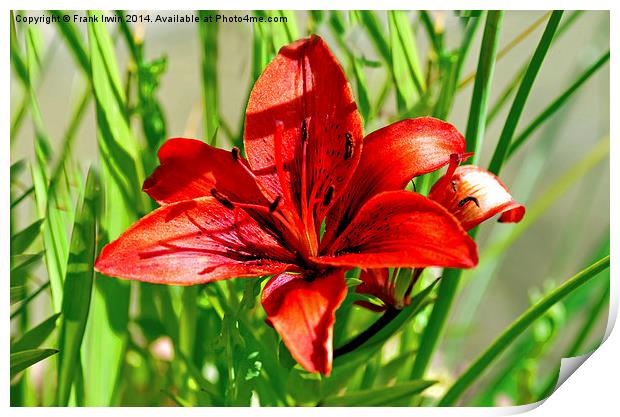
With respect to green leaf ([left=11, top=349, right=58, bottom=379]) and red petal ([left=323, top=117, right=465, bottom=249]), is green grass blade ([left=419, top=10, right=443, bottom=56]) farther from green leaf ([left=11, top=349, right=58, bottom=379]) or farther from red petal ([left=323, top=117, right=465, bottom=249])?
green leaf ([left=11, top=349, right=58, bottom=379])

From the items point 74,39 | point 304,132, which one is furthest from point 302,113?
point 74,39

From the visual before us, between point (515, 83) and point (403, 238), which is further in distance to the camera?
point (515, 83)

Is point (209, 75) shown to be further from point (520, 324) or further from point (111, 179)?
point (520, 324)

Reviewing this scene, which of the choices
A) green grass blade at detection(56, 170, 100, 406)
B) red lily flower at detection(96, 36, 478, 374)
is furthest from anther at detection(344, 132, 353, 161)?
green grass blade at detection(56, 170, 100, 406)

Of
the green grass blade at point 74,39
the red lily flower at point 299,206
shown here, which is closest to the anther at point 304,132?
the red lily flower at point 299,206

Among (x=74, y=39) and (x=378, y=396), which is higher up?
(x=74, y=39)
